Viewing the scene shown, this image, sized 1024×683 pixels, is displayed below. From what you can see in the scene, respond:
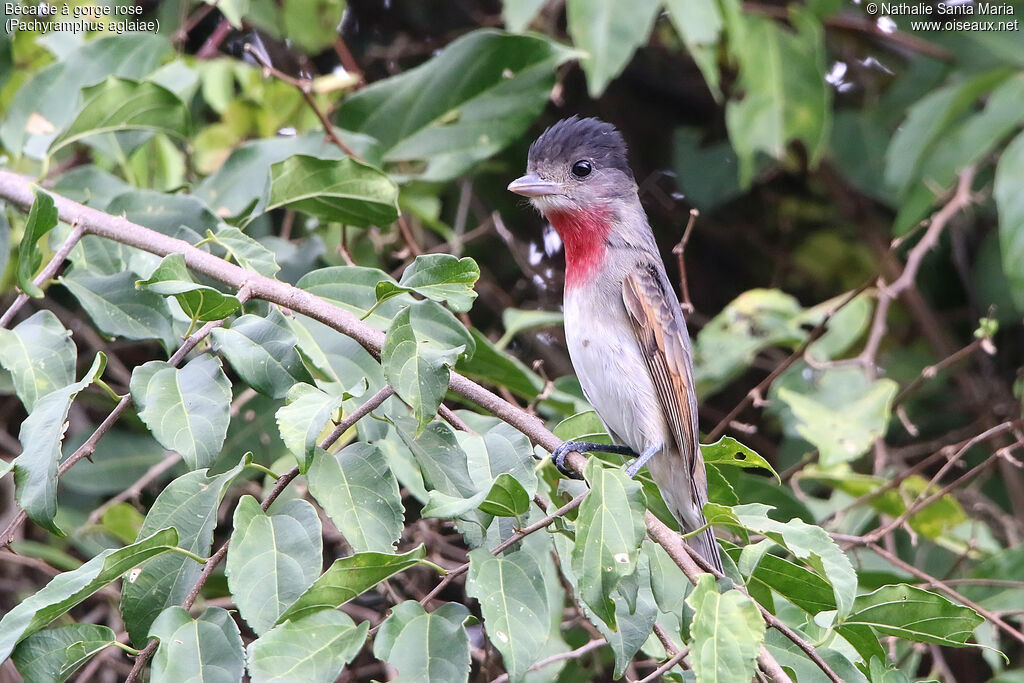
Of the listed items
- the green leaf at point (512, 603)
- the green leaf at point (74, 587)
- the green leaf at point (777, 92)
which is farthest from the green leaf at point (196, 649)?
the green leaf at point (777, 92)

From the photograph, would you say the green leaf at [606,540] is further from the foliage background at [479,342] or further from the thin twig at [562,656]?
the thin twig at [562,656]

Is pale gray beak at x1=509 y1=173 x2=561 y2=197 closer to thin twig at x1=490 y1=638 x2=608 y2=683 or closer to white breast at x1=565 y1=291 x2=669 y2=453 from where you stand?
white breast at x1=565 y1=291 x2=669 y2=453

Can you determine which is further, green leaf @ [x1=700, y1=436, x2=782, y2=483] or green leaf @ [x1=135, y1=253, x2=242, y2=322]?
green leaf @ [x1=700, y1=436, x2=782, y2=483]

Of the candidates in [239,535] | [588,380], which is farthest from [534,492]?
[588,380]

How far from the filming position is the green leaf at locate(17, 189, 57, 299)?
237 cm

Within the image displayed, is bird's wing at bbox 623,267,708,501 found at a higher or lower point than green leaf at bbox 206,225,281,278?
lower

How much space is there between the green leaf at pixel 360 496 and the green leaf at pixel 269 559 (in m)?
0.05

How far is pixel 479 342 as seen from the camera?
10.1 feet

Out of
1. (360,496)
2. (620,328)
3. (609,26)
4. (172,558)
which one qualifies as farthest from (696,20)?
(172,558)

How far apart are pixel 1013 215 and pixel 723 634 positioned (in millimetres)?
2749

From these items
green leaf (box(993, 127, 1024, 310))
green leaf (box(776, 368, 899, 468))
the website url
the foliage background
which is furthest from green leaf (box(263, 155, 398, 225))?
the website url

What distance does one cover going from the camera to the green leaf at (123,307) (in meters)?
2.67

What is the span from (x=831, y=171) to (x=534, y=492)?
4.13 metres

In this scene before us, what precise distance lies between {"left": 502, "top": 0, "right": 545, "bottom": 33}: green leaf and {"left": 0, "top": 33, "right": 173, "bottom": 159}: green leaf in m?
1.21
